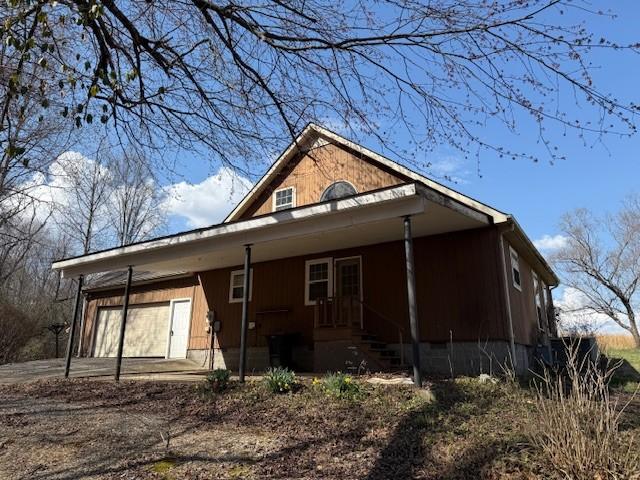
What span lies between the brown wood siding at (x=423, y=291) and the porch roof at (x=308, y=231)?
355 millimetres

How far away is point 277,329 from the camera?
13539 mm

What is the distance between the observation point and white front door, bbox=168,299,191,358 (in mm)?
16562

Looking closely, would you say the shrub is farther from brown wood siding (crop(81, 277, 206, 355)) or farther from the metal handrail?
brown wood siding (crop(81, 277, 206, 355))

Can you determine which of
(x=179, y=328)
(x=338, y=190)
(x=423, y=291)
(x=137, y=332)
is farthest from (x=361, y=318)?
(x=137, y=332)

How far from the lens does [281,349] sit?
12.6 metres

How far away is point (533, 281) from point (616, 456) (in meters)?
12.4

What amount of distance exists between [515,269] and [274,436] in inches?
334

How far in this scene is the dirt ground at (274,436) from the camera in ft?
16.0

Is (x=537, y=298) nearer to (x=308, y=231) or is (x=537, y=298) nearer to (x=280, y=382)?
(x=308, y=231)

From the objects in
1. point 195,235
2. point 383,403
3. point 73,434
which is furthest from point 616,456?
point 195,235

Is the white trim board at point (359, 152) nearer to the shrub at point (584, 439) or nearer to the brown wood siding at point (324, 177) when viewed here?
the brown wood siding at point (324, 177)

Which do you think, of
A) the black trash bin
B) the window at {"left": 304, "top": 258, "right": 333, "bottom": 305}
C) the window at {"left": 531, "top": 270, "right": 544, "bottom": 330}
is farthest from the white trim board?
the window at {"left": 531, "top": 270, "right": 544, "bottom": 330}

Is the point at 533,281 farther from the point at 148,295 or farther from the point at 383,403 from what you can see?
the point at 148,295

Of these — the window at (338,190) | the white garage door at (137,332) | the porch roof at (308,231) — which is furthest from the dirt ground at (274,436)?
the white garage door at (137,332)
